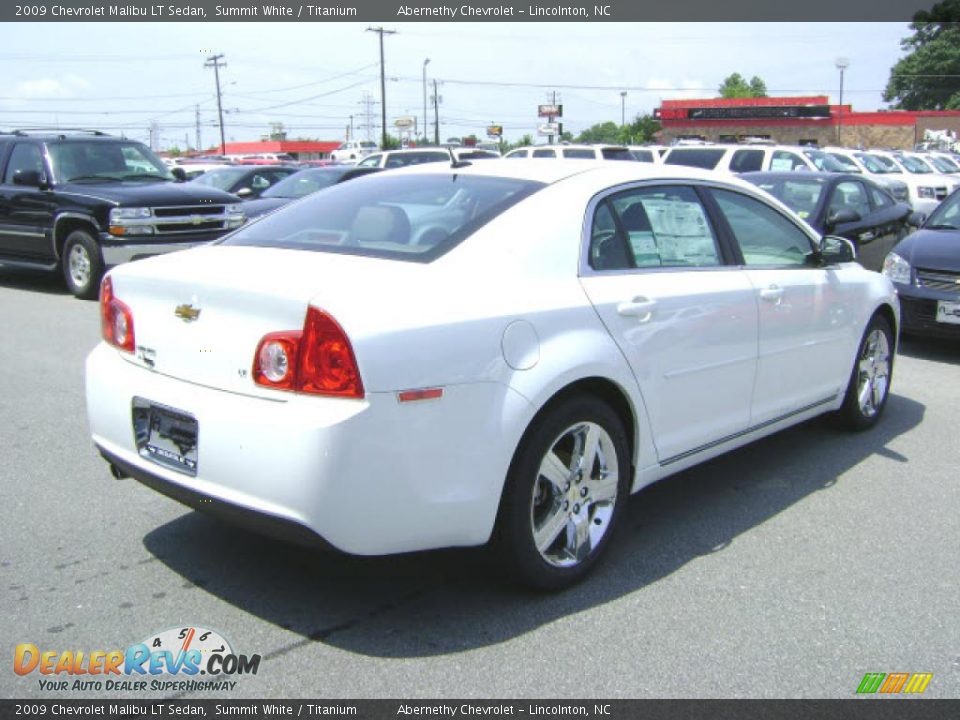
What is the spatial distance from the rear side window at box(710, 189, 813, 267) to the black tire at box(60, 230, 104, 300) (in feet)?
27.2

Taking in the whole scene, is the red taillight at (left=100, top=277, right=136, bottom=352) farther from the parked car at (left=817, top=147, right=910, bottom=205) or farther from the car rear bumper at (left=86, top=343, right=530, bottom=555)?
the parked car at (left=817, top=147, right=910, bottom=205)

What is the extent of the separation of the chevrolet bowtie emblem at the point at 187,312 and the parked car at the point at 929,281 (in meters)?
6.86

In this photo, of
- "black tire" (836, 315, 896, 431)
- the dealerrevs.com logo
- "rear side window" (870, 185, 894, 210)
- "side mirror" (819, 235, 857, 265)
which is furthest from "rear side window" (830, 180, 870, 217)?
the dealerrevs.com logo

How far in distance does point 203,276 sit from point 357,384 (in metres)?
0.87

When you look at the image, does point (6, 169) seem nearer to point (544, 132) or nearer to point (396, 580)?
point (396, 580)

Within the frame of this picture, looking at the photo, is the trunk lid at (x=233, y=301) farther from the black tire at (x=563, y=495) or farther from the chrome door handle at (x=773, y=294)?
the chrome door handle at (x=773, y=294)

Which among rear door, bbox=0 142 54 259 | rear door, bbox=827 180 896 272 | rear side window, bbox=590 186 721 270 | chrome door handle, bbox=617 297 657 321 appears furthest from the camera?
rear door, bbox=0 142 54 259

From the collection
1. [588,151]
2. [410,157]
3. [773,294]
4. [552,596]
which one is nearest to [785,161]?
[588,151]

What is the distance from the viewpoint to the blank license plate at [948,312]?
7.88m

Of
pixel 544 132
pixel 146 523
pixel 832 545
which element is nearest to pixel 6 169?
pixel 146 523

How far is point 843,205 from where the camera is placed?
36.0 feet

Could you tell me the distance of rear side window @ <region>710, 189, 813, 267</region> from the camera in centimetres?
469

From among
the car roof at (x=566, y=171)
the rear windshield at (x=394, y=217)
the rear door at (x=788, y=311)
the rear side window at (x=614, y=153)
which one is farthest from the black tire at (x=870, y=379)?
the rear side window at (x=614, y=153)

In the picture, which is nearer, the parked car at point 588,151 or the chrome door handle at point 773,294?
the chrome door handle at point 773,294
